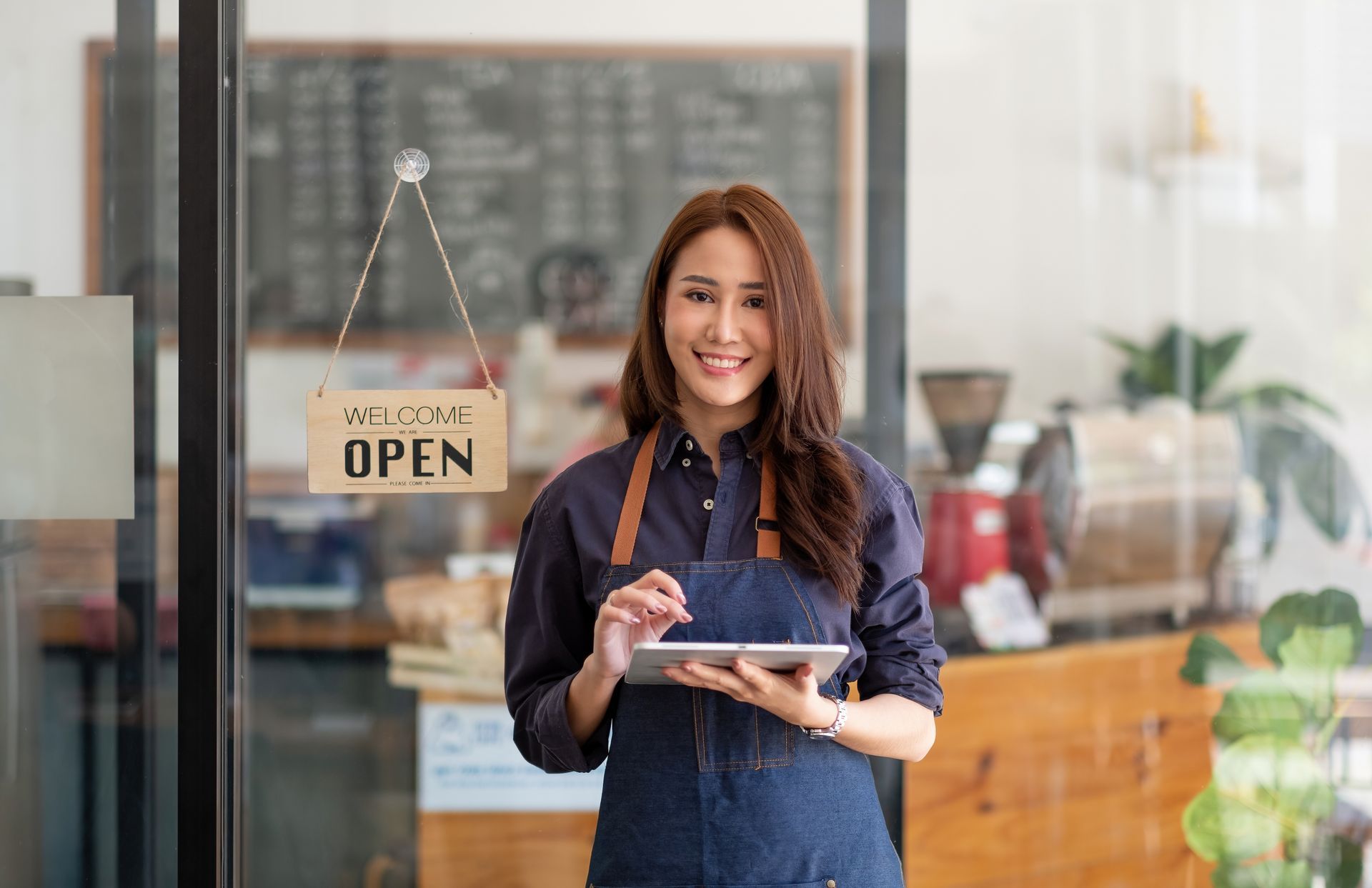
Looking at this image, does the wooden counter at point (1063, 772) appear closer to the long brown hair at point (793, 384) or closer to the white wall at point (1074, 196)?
the white wall at point (1074, 196)

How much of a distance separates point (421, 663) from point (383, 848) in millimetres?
353

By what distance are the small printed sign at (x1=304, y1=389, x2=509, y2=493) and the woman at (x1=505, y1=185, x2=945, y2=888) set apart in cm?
22

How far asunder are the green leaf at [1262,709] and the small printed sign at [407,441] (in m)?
1.40

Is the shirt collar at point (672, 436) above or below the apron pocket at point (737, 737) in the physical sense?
above

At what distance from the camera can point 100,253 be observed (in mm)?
1723

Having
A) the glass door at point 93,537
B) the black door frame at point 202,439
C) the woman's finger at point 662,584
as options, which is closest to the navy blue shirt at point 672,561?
the woman's finger at point 662,584

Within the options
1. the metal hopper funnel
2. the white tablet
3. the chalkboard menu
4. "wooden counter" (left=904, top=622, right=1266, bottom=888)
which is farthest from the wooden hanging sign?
the chalkboard menu

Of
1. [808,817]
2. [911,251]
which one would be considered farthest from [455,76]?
[808,817]

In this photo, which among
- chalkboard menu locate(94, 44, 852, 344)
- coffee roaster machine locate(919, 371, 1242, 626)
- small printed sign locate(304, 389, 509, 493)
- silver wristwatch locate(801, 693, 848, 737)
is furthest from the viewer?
chalkboard menu locate(94, 44, 852, 344)

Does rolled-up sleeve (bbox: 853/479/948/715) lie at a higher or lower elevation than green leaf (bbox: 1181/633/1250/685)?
Answer: higher

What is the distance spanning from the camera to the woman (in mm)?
1145

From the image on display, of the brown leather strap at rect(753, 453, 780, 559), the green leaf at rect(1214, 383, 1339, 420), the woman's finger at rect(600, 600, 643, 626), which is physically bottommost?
the woman's finger at rect(600, 600, 643, 626)

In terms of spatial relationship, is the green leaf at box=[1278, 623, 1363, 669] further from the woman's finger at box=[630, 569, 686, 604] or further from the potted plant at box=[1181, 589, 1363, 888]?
the woman's finger at box=[630, 569, 686, 604]

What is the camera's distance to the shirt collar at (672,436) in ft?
3.97
